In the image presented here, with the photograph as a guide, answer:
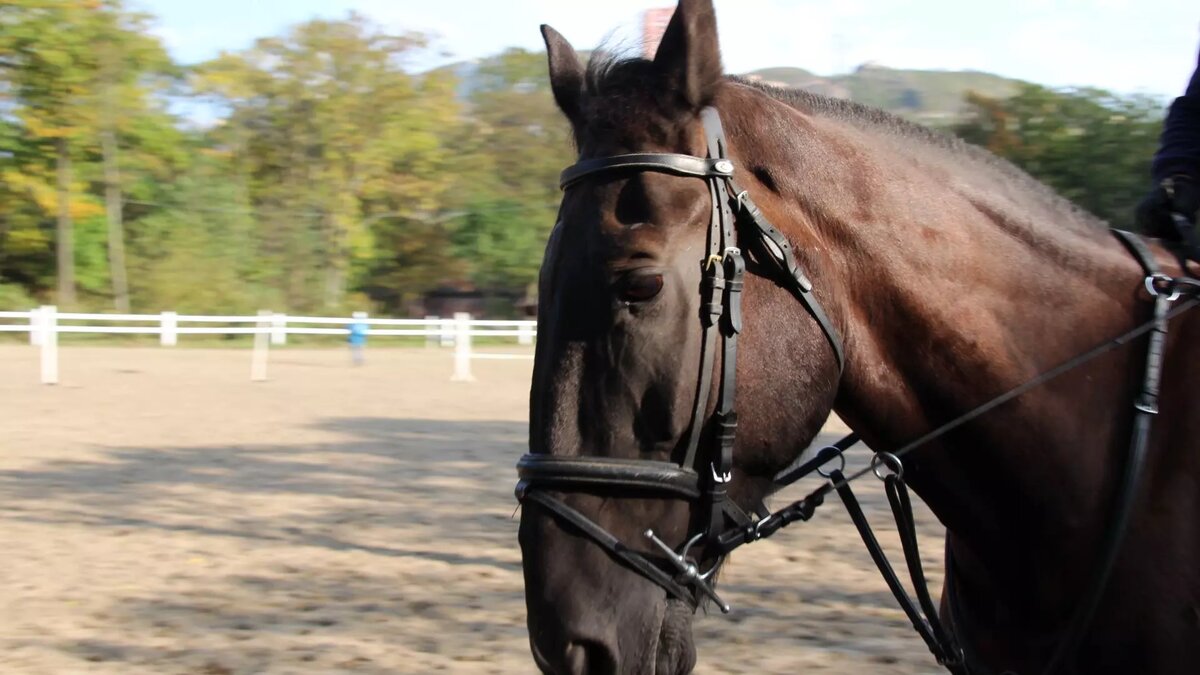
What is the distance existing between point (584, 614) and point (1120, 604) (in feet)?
3.66

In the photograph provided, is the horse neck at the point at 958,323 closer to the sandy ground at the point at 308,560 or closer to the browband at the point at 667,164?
the browband at the point at 667,164

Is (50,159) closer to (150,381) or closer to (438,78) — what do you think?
(438,78)

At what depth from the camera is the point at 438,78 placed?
5009 centimetres

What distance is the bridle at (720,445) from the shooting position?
82.7 inches

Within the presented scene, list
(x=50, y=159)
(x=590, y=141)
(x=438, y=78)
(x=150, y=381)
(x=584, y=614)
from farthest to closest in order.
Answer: (x=438, y=78) → (x=50, y=159) → (x=150, y=381) → (x=590, y=141) → (x=584, y=614)

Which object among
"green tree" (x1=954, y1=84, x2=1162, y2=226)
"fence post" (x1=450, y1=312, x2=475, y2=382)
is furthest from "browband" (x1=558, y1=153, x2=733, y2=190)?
"fence post" (x1=450, y1=312, x2=475, y2=382)

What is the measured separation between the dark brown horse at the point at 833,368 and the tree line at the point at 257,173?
93.0 ft

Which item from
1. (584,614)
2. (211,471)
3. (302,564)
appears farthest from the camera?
(211,471)

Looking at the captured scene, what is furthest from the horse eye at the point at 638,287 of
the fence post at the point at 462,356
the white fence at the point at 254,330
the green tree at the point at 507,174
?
the green tree at the point at 507,174

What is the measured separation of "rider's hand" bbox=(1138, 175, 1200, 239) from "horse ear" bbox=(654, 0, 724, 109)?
1185 mm

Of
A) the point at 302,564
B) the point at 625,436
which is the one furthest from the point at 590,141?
the point at 302,564

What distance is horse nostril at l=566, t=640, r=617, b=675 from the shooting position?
2049 millimetres

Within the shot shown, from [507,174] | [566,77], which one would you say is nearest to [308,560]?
[566,77]

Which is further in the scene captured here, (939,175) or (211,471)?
(211,471)
